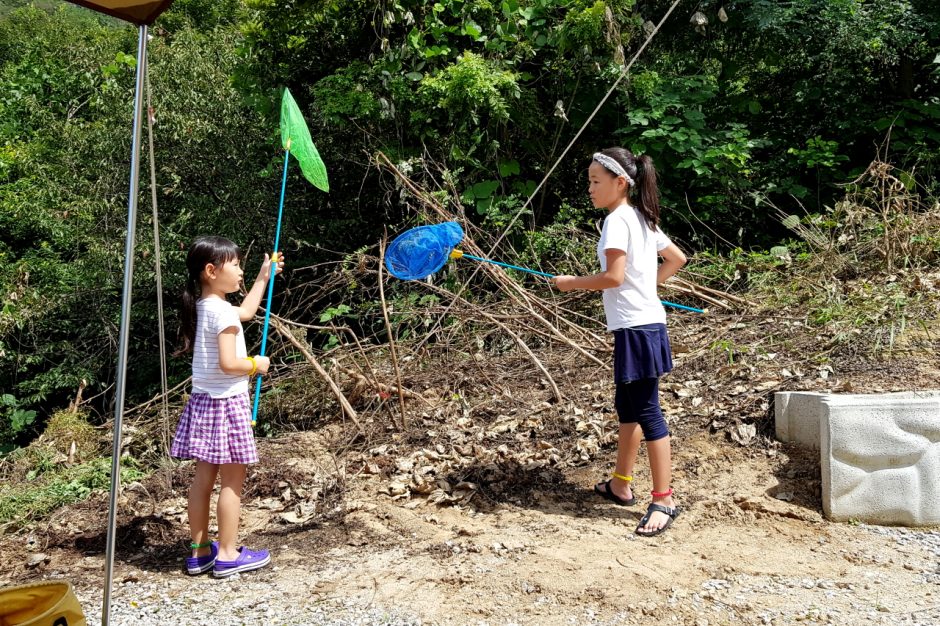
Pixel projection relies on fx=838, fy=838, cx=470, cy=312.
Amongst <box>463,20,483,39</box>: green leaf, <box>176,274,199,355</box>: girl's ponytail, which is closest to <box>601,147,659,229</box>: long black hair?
<box>176,274,199,355</box>: girl's ponytail

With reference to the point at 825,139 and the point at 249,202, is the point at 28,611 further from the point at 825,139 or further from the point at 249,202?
the point at 825,139

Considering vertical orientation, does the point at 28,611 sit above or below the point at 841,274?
below

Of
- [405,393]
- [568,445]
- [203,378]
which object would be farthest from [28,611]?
[405,393]

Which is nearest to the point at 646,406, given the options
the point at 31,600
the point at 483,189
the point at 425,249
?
the point at 425,249

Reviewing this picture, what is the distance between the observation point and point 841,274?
5.93 meters

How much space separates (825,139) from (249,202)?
562cm

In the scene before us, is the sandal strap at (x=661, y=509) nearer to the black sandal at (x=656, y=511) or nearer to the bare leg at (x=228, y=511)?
the black sandal at (x=656, y=511)

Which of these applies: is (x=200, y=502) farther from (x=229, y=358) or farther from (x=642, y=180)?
(x=642, y=180)

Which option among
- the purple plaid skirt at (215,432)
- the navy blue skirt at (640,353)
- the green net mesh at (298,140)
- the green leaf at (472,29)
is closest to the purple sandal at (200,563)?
the purple plaid skirt at (215,432)

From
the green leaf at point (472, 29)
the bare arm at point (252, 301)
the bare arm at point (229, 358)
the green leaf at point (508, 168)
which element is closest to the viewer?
the bare arm at point (229, 358)

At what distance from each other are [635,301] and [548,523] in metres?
1.07

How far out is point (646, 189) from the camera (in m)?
3.73

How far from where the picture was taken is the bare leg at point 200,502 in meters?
3.45

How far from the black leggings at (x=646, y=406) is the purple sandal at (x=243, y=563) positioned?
66.3 inches
